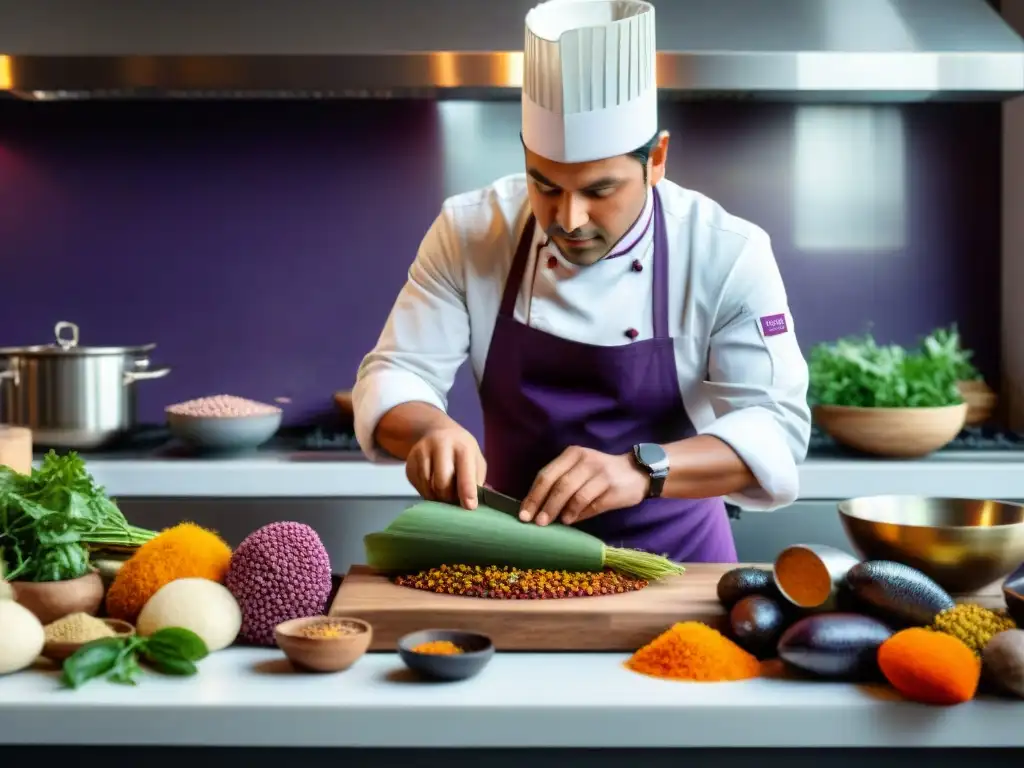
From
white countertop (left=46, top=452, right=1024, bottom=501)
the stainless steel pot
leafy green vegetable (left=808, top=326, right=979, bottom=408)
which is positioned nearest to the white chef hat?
white countertop (left=46, top=452, right=1024, bottom=501)

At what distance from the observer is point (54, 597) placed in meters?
1.42

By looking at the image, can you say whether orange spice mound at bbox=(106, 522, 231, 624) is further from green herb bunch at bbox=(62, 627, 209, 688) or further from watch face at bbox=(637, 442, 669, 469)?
watch face at bbox=(637, 442, 669, 469)

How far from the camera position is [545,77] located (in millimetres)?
1814

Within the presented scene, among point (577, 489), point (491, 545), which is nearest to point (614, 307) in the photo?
point (577, 489)

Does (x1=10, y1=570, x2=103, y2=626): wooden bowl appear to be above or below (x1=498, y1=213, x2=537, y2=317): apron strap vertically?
below

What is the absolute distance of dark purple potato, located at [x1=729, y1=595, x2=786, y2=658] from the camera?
1.33m

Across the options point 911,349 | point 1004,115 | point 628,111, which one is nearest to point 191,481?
point 628,111

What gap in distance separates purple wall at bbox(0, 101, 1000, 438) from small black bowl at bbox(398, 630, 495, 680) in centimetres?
222

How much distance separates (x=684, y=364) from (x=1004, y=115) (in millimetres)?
2046

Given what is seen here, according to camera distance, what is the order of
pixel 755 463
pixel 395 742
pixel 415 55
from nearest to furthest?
1. pixel 395 742
2. pixel 755 463
3. pixel 415 55

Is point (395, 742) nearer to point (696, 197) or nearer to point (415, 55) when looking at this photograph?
point (696, 197)

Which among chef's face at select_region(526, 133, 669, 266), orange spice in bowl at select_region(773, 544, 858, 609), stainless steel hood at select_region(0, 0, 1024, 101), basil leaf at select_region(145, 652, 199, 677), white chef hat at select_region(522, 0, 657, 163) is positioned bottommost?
basil leaf at select_region(145, 652, 199, 677)

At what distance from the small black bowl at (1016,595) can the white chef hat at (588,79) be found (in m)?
0.83

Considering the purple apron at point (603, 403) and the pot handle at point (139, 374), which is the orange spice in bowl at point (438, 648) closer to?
the purple apron at point (603, 403)
